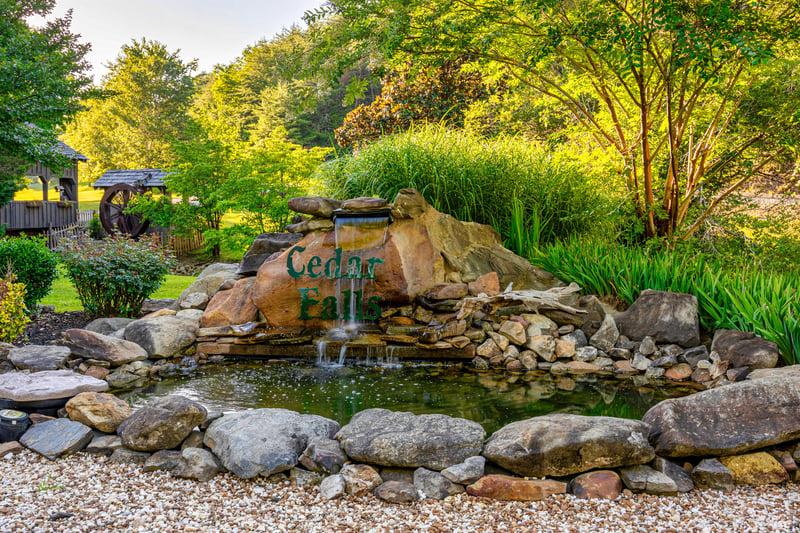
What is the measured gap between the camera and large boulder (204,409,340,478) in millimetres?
2787

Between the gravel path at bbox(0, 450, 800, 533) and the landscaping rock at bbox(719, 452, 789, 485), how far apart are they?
56 mm

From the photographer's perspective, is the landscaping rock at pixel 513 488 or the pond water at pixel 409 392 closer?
the landscaping rock at pixel 513 488

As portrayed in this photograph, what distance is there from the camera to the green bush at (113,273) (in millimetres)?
6074

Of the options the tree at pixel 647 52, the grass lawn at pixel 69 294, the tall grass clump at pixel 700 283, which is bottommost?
the grass lawn at pixel 69 294

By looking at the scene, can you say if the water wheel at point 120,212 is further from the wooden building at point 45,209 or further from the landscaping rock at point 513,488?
the landscaping rock at point 513,488

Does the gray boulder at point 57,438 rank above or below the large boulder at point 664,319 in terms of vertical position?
below

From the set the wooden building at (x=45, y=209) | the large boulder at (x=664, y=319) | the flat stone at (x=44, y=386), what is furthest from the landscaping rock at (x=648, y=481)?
the wooden building at (x=45, y=209)

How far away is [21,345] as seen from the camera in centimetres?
508

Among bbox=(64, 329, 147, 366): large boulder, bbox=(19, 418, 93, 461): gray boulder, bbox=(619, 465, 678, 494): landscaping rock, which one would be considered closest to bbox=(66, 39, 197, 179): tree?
bbox=(64, 329, 147, 366): large boulder

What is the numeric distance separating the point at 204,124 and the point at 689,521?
14.9m

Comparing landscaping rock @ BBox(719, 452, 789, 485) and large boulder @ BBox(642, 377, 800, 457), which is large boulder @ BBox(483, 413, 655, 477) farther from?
landscaping rock @ BBox(719, 452, 789, 485)

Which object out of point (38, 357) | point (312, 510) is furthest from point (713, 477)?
point (38, 357)

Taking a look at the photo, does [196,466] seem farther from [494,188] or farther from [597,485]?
[494,188]

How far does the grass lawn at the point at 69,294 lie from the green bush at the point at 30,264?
8.4 inches
